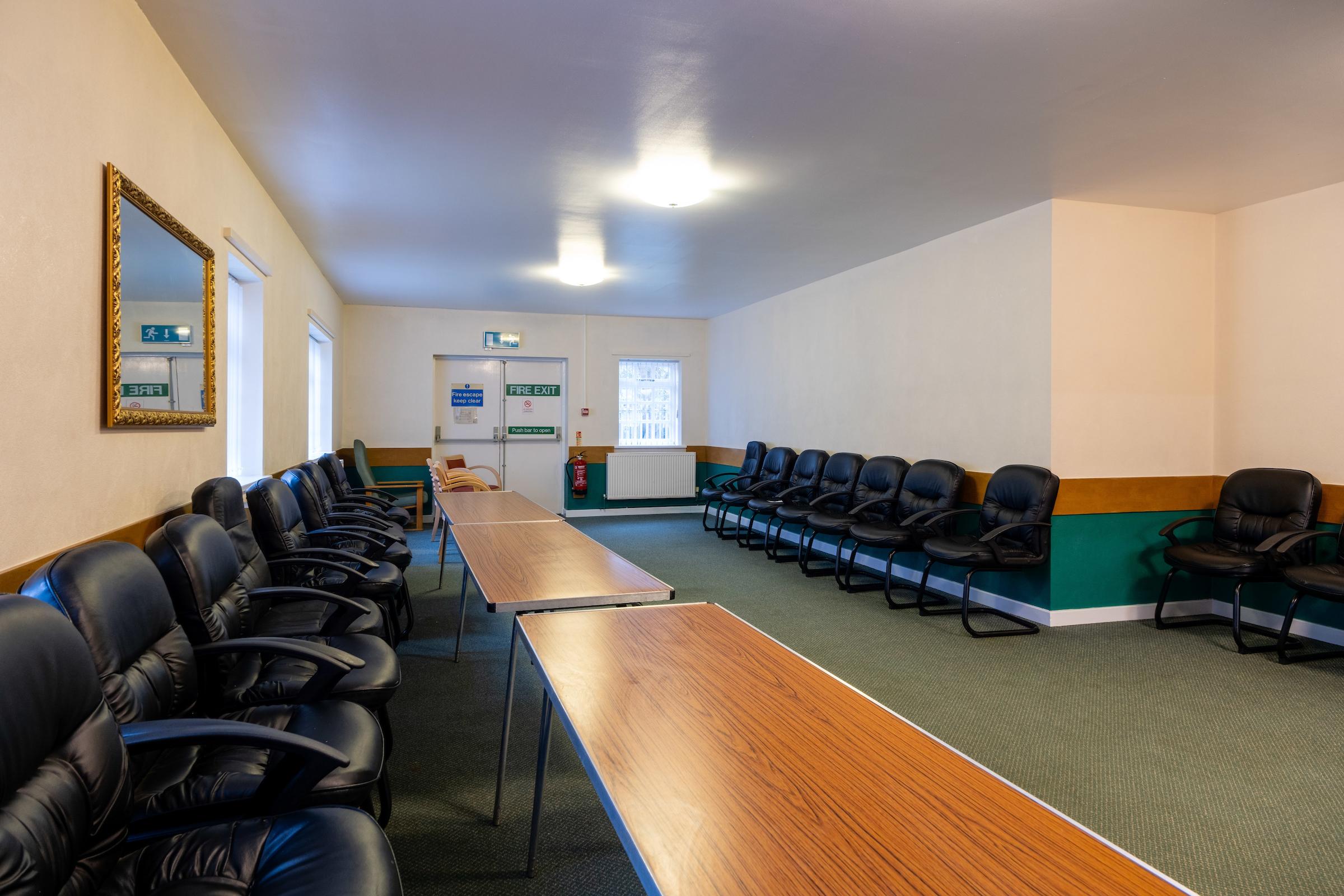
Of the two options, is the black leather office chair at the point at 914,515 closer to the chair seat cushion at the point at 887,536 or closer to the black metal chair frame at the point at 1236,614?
the chair seat cushion at the point at 887,536

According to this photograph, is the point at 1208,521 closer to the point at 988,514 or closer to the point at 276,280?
the point at 988,514

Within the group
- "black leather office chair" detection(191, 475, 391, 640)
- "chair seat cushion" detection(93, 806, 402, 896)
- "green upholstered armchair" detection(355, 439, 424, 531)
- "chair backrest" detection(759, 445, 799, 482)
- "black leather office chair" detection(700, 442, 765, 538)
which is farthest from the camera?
"black leather office chair" detection(700, 442, 765, 538)

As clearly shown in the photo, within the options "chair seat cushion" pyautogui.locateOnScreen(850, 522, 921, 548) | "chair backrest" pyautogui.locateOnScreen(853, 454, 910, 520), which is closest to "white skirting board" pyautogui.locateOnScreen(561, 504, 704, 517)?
"chair backrest" pyautogui.locateOnScreen(853, 454, 910, 520)

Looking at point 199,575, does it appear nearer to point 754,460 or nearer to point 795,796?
point 795,796

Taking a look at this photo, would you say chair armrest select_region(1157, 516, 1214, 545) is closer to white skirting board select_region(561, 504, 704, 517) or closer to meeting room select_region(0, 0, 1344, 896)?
meeting room select_region(0, 0, 1344, 896)

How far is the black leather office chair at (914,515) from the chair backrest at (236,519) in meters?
3.92

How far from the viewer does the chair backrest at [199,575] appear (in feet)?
6.98

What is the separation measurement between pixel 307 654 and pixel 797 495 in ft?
18.5

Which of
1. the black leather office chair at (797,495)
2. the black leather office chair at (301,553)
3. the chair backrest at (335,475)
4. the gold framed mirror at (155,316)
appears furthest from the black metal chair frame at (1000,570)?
the chair backrest at (335,475)

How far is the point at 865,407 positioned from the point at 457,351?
210 inches

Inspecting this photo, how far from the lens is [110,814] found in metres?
1.31

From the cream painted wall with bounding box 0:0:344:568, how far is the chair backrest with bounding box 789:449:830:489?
5.19 meters

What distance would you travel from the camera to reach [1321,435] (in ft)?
14.7

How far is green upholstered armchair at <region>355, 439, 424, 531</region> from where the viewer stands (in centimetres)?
808
